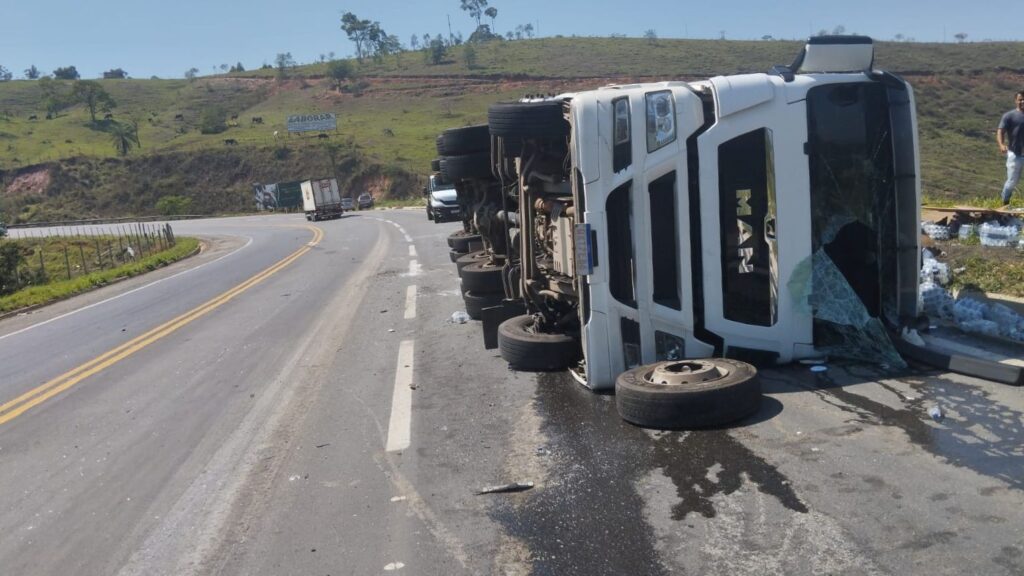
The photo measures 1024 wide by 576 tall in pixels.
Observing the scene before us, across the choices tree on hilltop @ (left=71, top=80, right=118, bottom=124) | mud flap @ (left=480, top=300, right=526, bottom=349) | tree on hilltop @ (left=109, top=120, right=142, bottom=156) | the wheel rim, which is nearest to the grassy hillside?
tree on hilltop @ (left=109, top=120, right=142, bottom=156)

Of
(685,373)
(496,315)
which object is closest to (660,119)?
(685,373)

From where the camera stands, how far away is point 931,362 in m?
5.78

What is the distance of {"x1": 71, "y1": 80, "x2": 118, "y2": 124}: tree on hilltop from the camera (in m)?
107

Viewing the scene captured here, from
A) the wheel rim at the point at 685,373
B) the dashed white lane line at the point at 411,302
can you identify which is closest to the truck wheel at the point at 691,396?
the wheel rim at the point at 685,373

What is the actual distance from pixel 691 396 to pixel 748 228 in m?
1.41

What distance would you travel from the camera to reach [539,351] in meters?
6.89

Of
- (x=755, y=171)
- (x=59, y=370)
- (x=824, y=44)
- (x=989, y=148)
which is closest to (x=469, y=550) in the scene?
(x=755, y=171)

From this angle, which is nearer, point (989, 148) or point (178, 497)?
point (178, 497)

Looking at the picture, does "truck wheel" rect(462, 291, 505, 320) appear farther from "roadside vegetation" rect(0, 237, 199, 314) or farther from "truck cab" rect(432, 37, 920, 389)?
"roadside vegetation" rect(0, 237, 199, 314)

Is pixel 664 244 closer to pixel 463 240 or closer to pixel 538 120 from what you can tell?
pixel 538 120

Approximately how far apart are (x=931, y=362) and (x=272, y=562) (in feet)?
14.9

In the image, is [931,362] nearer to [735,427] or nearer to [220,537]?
[735,427]

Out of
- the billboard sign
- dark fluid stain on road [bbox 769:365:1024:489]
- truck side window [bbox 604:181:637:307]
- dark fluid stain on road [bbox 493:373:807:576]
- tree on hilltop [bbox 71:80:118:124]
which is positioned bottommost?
dark fluid stain on road [bbox 493:373:807:576]

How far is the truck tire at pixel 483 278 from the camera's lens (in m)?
9.19
